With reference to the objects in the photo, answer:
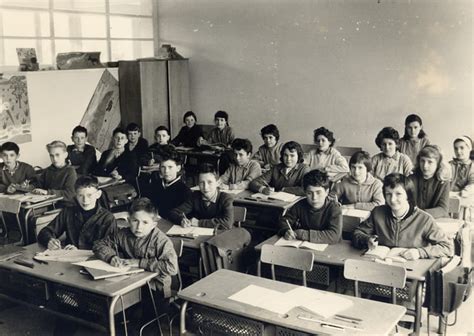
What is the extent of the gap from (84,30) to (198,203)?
479cm

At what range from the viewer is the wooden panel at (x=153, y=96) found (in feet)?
29.6

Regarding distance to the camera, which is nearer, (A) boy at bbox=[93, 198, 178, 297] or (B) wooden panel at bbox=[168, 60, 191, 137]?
(A) boy at bbox=[93, 198, 178, 297]

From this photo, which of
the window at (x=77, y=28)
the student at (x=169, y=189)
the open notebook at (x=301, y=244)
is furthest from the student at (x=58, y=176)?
the open notebook at (x=301, y=244)

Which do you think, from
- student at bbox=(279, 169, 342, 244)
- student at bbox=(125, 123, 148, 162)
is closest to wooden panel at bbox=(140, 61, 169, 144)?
student at bbox=(125, 123, 148, 162)

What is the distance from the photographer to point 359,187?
523 cm

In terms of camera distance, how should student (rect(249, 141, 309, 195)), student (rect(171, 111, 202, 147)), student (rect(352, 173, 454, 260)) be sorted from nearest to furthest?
student (rect(352, 173, 454, 260)) < student (rect(249, 141, 309, 195)) < student (rect(171, 111, 202, 147))

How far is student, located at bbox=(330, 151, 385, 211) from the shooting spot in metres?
5.15

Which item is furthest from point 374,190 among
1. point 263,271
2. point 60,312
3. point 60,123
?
point 60,123

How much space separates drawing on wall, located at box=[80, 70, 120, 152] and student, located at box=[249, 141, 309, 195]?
371cm

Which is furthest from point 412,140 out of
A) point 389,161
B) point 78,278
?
point 78,278

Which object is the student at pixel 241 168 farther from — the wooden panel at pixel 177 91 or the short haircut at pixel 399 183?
the wooden panel at pixel 177 91

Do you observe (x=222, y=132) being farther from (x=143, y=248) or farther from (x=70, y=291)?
(x=70, y=291)

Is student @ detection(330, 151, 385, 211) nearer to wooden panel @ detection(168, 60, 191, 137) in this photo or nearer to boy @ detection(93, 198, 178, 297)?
boy @ detection(93, 198, 178, 297)

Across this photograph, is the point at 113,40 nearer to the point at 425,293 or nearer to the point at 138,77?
the point at 138,77
